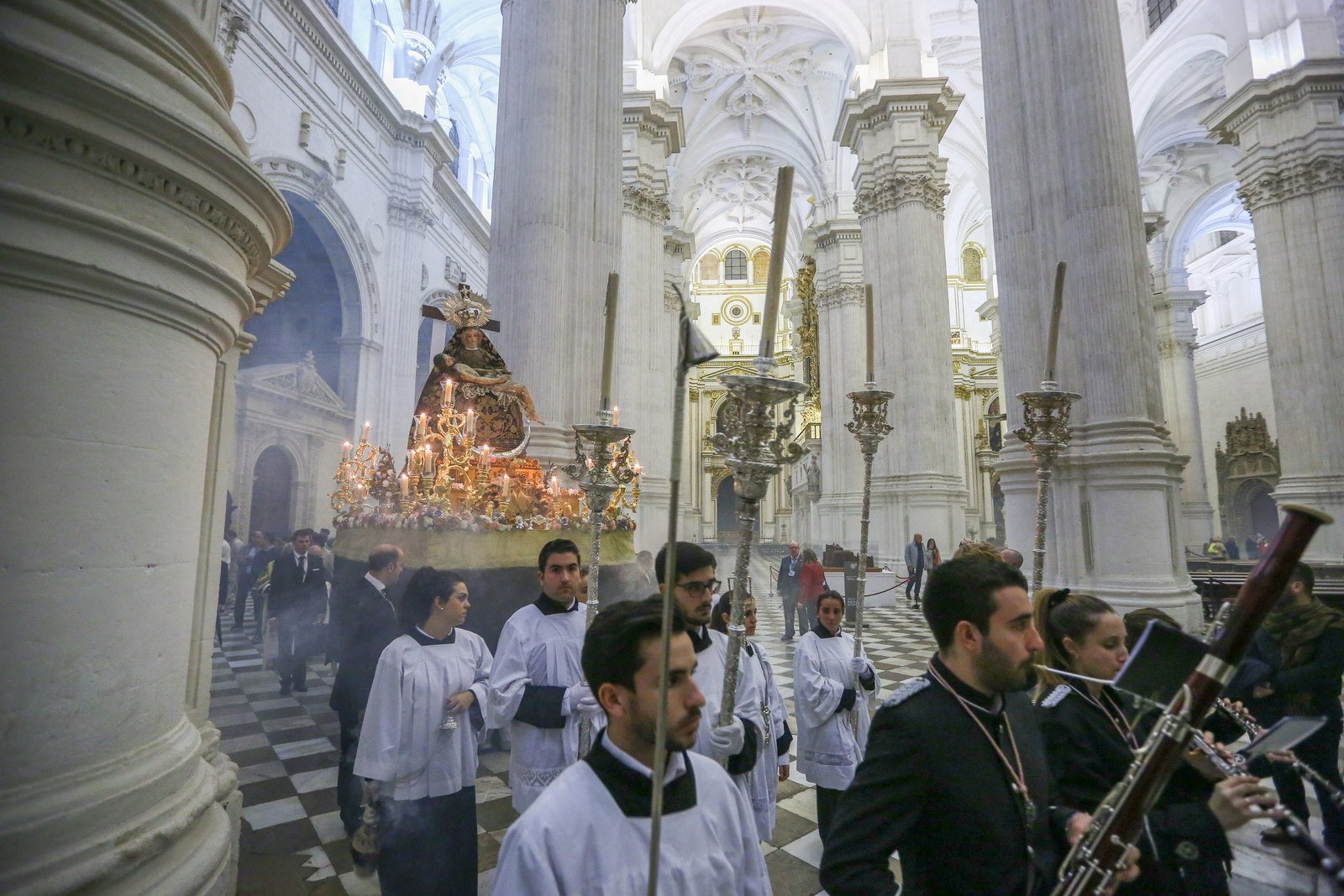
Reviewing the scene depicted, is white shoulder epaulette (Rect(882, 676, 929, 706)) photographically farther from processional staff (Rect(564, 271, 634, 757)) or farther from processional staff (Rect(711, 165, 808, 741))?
processional staff (Rect(564, 271, 634, 757))

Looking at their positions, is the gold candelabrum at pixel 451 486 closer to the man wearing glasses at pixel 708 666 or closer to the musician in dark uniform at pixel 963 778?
the man wearing glasses at pixel 708 666

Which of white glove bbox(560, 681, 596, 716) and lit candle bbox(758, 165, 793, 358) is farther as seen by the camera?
white glove bbox(560, 681, 596, 716)

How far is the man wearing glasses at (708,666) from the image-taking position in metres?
2.18

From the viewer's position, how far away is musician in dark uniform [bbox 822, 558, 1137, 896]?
1.39 m

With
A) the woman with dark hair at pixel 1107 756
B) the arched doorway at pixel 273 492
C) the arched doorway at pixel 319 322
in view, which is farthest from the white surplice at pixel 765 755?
the arched doorway at pixel 319 322

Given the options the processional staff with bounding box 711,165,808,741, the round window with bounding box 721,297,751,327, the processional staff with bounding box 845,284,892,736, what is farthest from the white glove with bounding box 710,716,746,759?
the round window with bounding box 721,297,751,327

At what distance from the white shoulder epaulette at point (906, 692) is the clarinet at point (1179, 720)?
1.32ft

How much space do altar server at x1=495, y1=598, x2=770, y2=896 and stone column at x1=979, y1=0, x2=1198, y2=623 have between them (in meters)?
6.04

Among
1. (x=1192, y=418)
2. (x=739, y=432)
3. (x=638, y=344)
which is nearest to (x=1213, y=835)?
(x=739, y=432)

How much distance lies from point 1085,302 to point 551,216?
5.54 m

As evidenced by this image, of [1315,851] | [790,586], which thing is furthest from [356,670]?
[790,586]

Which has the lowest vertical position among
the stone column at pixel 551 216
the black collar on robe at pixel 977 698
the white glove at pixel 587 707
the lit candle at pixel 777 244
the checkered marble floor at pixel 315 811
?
the checkered marble floor at pixel 315 811

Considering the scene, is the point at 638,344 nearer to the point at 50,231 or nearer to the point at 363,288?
the point at 363,288

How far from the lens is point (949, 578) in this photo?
5.30 ft
